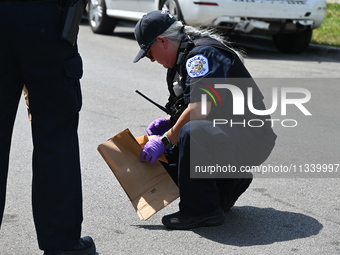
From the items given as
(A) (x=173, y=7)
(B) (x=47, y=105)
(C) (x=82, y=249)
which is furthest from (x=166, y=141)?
(A) (x=173, y=7)

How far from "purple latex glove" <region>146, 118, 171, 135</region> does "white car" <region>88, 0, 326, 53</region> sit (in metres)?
6.28

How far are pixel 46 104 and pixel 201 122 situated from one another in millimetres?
994

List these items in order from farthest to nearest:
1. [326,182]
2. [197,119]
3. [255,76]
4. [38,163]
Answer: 1. [255,76]
2. [326,182]
3. [197,119]
4. [38,163]

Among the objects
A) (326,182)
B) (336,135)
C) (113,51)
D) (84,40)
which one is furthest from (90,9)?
(326,182)

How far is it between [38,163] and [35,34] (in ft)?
2.04

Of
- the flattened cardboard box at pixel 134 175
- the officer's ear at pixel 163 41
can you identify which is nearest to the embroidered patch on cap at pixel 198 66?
the officer's ear at pixel 163 41

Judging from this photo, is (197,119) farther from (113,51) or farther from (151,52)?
(113,51)

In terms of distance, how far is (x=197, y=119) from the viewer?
4.29 meters

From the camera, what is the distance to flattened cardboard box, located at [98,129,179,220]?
4457 millimetres

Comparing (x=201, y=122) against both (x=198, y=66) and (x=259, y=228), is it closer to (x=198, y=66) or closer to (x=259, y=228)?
(x=198, y=66)

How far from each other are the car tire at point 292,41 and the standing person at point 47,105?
334 inches

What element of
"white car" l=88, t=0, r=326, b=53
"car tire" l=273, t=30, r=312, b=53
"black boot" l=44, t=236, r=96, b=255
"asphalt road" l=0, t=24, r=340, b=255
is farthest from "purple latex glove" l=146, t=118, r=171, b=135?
"car tire" l=273, t=30, r=312, b=53

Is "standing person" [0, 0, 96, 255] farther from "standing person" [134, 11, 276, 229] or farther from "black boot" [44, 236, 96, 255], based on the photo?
"standing person" [134, 11, 276, 229]

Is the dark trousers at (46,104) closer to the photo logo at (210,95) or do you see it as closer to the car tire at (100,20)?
the photo logo at (210,95)
